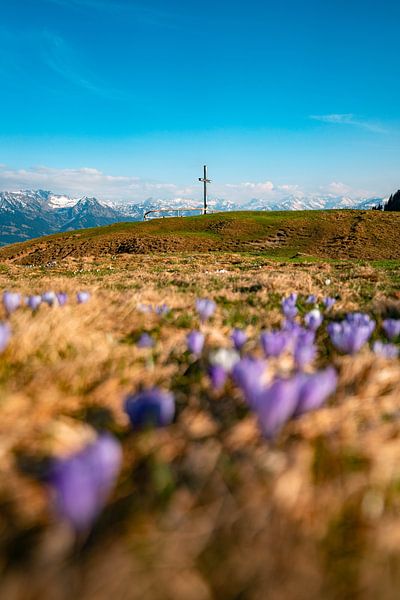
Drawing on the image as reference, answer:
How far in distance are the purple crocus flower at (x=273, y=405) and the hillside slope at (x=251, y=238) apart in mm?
33866

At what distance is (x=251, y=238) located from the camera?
142 feet

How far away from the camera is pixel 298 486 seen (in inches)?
44.0

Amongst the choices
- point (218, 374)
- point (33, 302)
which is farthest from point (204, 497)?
point (33, 302)

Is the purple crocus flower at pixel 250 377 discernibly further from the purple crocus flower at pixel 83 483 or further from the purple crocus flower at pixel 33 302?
the purple crocus flower at pixel 33 302

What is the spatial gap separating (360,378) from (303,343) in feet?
1.22

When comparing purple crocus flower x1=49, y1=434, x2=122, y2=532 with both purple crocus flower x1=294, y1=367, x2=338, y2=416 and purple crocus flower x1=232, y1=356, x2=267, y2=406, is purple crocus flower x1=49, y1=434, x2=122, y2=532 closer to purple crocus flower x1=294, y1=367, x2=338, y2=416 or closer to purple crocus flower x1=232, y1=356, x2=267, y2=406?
purple crocus flower x1=232, y1=356, x2=267, y2=406

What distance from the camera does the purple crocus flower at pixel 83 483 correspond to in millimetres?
777

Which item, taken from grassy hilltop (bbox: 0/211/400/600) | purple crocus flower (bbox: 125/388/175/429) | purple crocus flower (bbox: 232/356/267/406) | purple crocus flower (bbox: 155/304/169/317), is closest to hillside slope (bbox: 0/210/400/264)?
purple crocus flower (bbox: 155/304/169/317)

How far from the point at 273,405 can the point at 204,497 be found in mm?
339

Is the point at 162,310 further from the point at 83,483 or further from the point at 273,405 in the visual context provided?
the point at 83,483

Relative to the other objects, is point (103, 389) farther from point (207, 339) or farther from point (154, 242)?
point (154, 242)

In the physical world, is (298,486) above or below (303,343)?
below

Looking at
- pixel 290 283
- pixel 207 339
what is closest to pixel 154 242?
pixel 290 283

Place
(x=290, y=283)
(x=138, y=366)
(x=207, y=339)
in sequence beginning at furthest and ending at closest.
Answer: (x=290, y=283) → (x=207, y=339) → (x=138, y=366)
